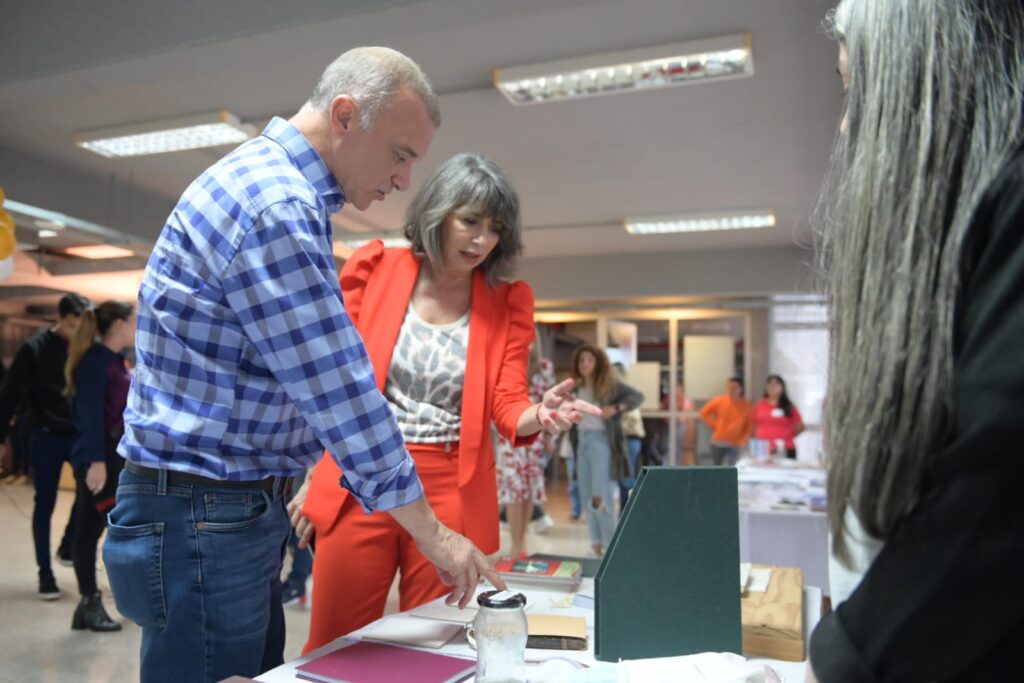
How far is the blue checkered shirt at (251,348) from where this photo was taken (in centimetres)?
103

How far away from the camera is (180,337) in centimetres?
107

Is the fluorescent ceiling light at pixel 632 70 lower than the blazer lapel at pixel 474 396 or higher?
higher

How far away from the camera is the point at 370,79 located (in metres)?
1.20

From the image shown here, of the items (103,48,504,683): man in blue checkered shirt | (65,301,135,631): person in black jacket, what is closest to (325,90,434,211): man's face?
(103,48,504,683): man in blue checkered shirt

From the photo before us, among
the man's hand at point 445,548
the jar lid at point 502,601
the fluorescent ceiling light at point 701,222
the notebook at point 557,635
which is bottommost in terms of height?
the notebook at point 557,635

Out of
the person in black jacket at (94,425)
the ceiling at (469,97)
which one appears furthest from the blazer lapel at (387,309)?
the person in black jacket at (94,425)

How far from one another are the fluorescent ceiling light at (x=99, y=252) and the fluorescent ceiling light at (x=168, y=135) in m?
1.28

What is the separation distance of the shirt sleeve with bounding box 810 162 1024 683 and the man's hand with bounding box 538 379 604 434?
905 millimetres

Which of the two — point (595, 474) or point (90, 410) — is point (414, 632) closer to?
point (90, 410)

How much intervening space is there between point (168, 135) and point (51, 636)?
309 cm

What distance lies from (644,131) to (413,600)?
4162 millimetres

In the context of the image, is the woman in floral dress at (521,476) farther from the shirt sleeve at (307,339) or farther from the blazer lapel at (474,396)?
the shirt sleeve at (307,339)

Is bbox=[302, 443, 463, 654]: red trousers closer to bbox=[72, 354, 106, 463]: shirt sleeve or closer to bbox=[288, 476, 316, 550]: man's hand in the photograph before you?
bbox=[288, 476, 316, 550]: man's hand

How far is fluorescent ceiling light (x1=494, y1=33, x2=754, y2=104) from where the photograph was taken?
357 cm
